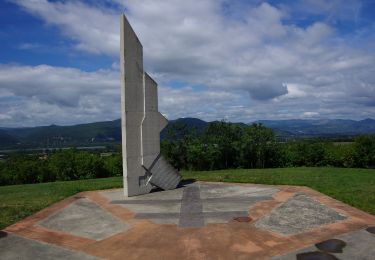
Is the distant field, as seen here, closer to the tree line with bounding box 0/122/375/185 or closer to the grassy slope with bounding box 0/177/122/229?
the grassy slope with bounding box 0/177/122/229

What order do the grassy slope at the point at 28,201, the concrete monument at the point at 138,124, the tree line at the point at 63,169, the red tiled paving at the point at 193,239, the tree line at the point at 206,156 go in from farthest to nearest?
the tree line at the point at 206,156
the tree line at the point at 63,169
the concrete monument at the point at 138,124
the grassy slope at the point at 28,201
the red tiled paving at the point at 193,239

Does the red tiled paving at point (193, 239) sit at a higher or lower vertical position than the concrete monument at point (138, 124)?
lower

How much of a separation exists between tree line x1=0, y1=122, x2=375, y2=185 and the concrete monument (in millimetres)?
14068

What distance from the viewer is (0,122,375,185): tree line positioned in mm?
32438

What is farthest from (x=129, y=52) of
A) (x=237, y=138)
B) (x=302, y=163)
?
(x=302, y=163)

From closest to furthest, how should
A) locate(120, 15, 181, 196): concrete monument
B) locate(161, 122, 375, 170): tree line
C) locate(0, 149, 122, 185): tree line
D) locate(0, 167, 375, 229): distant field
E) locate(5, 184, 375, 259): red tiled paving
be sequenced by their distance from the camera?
locate(5, 184, 375, 259): red tiled paving < locate(0, 167, 375, 229): distant field < locate(120, 15, 181, 196): concrete monument < locate(0, 149, 122, 185): tree line < locate(161, 122, 375, 170): tree line

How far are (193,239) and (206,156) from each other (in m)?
22.4

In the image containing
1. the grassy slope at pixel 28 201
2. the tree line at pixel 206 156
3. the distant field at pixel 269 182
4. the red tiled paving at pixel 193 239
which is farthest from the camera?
the tree line at pixel 206 156

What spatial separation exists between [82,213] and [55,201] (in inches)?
108

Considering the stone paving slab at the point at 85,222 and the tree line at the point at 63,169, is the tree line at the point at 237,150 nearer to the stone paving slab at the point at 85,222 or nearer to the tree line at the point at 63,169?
the tree line at the point at 63,169

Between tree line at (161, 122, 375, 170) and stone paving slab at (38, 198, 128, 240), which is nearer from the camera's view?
stone paving slab at (38, 198, 128, 240)

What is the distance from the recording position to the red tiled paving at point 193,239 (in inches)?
368

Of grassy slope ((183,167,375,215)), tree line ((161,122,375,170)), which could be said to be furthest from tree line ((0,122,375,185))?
grassy slope ((183,167,375,215))

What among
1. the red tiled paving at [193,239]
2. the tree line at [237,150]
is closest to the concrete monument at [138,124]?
the red tiled paving at [193,239]
